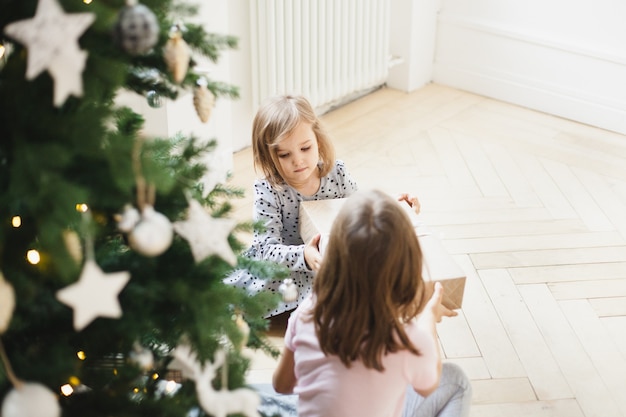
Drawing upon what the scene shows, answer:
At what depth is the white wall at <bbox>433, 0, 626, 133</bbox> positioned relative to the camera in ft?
11.1

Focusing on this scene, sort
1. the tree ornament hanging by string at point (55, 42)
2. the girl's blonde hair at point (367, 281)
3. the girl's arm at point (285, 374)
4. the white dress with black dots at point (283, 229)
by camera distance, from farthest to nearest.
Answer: the white dress with black dots at point (283, 229), the girl's arm at point (285, 374), the girl's blonde hair at point (367, 281), the tree ornament hanging by string at point (55, 42)

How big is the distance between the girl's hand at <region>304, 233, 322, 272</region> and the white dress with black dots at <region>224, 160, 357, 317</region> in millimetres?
60

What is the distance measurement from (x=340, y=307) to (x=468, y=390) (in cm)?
40

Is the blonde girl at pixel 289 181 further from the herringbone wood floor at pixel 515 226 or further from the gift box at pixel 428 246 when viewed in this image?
the herringbone wood floor at pixel 515 226

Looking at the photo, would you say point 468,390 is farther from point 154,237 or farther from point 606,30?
point 606,30

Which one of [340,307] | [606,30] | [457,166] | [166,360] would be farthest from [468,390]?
[606,30]

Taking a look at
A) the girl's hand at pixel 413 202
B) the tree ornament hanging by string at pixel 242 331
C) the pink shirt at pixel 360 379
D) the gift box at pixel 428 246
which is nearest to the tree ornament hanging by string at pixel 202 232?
the tree ornament hanging by string at pixel 242 331

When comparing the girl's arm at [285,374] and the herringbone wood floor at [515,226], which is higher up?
the girl's arm at [285,374]

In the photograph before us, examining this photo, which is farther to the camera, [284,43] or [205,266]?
[284,43]

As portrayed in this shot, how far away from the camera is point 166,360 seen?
122cm

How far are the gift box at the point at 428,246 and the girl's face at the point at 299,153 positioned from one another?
88 millimetres

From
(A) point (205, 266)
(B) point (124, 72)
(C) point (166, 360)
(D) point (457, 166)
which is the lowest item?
(D) point (457, 166)

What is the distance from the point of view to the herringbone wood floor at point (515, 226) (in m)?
2.06

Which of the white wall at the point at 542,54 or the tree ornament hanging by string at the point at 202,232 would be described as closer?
the tree ornament hanging by string at the point at 202,232
